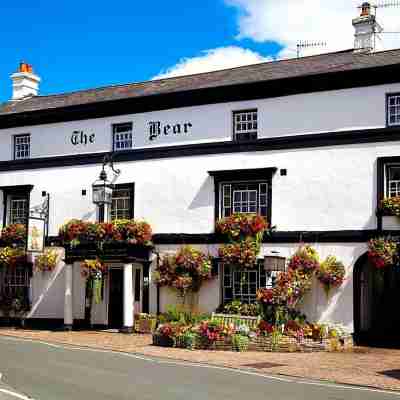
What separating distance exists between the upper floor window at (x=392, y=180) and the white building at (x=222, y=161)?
3 cm

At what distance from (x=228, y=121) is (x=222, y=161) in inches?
53.6

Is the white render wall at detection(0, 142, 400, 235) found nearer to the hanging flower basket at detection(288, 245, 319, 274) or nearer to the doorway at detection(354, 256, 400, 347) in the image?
the hanging flower basket at detection(288, 245, 319, 274)

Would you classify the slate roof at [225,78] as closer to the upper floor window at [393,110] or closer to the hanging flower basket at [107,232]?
the upper floor window at [393,110]

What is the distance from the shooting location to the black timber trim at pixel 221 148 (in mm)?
21828

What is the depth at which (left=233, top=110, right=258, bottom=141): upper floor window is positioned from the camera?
24.0 meters

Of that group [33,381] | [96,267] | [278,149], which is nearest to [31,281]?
[96,267]

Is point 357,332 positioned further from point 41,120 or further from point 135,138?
point 41,120

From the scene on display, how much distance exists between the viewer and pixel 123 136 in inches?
1042

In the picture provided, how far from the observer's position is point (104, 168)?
2622 cm

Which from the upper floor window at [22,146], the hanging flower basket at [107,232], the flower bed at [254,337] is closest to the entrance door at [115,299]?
the hanging flower basket at [107,232]

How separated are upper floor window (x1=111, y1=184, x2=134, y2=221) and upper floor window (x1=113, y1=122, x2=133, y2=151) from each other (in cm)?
148

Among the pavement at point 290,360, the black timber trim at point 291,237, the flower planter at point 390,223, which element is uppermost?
the flower planter at point 390,223

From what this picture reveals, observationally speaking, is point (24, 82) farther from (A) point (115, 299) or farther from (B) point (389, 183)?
(B) point (389, 183)

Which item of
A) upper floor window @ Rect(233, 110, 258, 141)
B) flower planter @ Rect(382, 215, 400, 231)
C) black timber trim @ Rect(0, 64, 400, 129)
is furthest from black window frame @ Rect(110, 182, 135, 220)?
flower planter @ Rect(382, 215, 400, 231)
